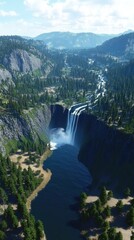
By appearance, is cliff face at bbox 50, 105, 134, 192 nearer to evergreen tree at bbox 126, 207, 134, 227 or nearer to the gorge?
the gorge

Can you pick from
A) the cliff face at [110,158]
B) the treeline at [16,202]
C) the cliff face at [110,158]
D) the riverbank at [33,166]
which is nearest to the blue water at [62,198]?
the riverbank at [33,166]

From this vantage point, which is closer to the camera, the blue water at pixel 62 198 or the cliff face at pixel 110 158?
the blue water at pixel 62 198

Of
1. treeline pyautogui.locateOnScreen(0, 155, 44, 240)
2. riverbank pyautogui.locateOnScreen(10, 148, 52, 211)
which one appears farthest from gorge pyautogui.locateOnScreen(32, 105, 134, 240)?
treeline pyautogui.locateOnScreen(0, 155, 44, 240)

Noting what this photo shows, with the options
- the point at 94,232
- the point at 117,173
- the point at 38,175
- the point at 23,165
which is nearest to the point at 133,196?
the point at 117,173

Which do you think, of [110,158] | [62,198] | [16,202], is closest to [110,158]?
[110,158]

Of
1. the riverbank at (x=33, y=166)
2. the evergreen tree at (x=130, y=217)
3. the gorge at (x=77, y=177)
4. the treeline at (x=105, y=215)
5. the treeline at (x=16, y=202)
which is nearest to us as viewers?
the treeline at (x=16, y=202)

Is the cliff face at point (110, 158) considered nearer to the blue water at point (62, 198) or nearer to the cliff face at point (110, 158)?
the cliff face at point (110, 158)
